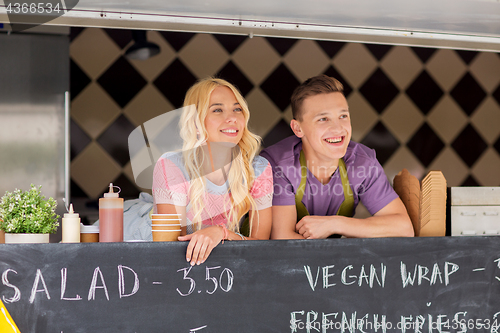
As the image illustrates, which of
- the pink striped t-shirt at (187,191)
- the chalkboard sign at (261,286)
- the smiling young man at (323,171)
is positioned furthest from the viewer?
the smiling young man at (323,171)

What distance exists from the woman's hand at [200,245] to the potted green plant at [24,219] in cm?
41

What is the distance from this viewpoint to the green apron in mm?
1819

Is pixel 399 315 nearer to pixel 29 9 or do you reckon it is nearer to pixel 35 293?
pixel 35 293

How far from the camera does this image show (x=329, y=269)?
1463 mm

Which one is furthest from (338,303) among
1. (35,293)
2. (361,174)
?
(35,293)

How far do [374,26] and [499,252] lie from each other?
45.2 inches

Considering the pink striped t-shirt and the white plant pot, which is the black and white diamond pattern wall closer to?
the pink striped t-shirt

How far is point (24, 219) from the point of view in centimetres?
133

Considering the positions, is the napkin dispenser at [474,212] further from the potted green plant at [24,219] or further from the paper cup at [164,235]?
the potted green plant at [24,219]

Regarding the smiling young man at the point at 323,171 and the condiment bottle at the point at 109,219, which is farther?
the smiling young man at the point at 323,171

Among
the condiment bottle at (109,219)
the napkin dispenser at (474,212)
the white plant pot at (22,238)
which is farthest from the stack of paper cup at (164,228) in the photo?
the napkin dispenser at (474,212)

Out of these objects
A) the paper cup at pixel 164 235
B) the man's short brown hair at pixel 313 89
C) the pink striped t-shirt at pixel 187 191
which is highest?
the man's short brown hair at pixel 313 89

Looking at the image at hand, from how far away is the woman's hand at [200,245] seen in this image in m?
1.36

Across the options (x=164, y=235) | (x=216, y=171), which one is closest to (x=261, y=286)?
(x=164, y=235)
